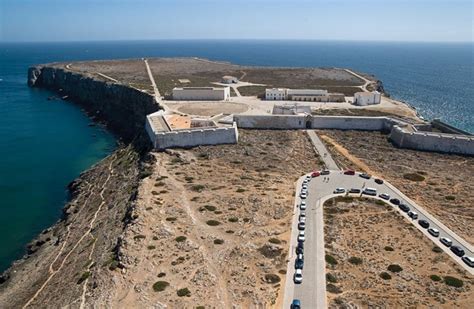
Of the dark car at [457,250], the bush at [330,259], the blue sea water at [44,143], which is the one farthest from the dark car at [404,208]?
the blue sea water at [44,143]

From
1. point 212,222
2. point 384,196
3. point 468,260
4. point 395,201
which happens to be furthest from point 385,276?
point 212,222

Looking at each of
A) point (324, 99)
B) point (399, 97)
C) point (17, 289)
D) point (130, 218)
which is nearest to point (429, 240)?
point (130, 218)

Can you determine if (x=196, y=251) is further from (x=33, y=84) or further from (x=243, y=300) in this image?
(x=33, y=84)

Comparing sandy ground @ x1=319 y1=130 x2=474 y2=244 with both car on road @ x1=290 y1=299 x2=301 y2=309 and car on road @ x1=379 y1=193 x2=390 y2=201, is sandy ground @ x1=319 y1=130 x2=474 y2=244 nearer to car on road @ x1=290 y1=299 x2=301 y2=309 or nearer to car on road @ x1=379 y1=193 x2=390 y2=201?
car on road @ x1=379 y1=193 x2=390 y2=201

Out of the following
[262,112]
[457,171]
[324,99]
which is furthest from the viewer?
[324,99]

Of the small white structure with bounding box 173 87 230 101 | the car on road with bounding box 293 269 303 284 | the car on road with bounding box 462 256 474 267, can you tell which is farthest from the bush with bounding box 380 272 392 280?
the small white structure with bounding box 173 87 230 101

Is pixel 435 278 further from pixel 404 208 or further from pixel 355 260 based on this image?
pixel 404 208

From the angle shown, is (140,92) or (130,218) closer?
(130,218)
